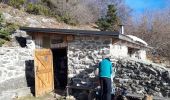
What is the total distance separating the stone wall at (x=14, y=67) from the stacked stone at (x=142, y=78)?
4.23 m

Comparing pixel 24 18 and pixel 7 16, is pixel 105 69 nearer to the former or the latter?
pixel 7 16

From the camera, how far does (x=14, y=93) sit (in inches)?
420

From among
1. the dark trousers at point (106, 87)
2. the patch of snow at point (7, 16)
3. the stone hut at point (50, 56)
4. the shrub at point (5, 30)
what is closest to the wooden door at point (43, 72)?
the stone hut at point (50, 56)

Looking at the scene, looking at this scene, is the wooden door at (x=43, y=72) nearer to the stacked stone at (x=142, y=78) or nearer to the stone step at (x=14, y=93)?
the stone step at (x=14, y=93)

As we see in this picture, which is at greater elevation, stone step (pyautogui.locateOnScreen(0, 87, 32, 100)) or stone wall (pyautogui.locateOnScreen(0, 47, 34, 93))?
stone wall (pyautogui.locateOnScreen(0, 47, 34, 93))

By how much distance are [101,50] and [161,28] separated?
16.2 metres

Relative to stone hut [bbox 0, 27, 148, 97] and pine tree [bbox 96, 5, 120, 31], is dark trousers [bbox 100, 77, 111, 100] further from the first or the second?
pine tree [bbox 96, 5, 120, 31]

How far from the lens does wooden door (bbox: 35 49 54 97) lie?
11070 millimetres

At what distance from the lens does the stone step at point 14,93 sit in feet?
33.6

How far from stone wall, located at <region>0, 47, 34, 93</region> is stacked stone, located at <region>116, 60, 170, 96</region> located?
13.9 ft

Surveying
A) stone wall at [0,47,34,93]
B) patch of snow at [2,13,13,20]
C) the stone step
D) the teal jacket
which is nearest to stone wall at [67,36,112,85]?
the teal jacket

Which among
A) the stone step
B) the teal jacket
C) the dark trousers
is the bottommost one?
the stone step

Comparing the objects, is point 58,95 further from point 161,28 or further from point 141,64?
point 161,28

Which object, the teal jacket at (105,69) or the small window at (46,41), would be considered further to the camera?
the small window at (46,41)
